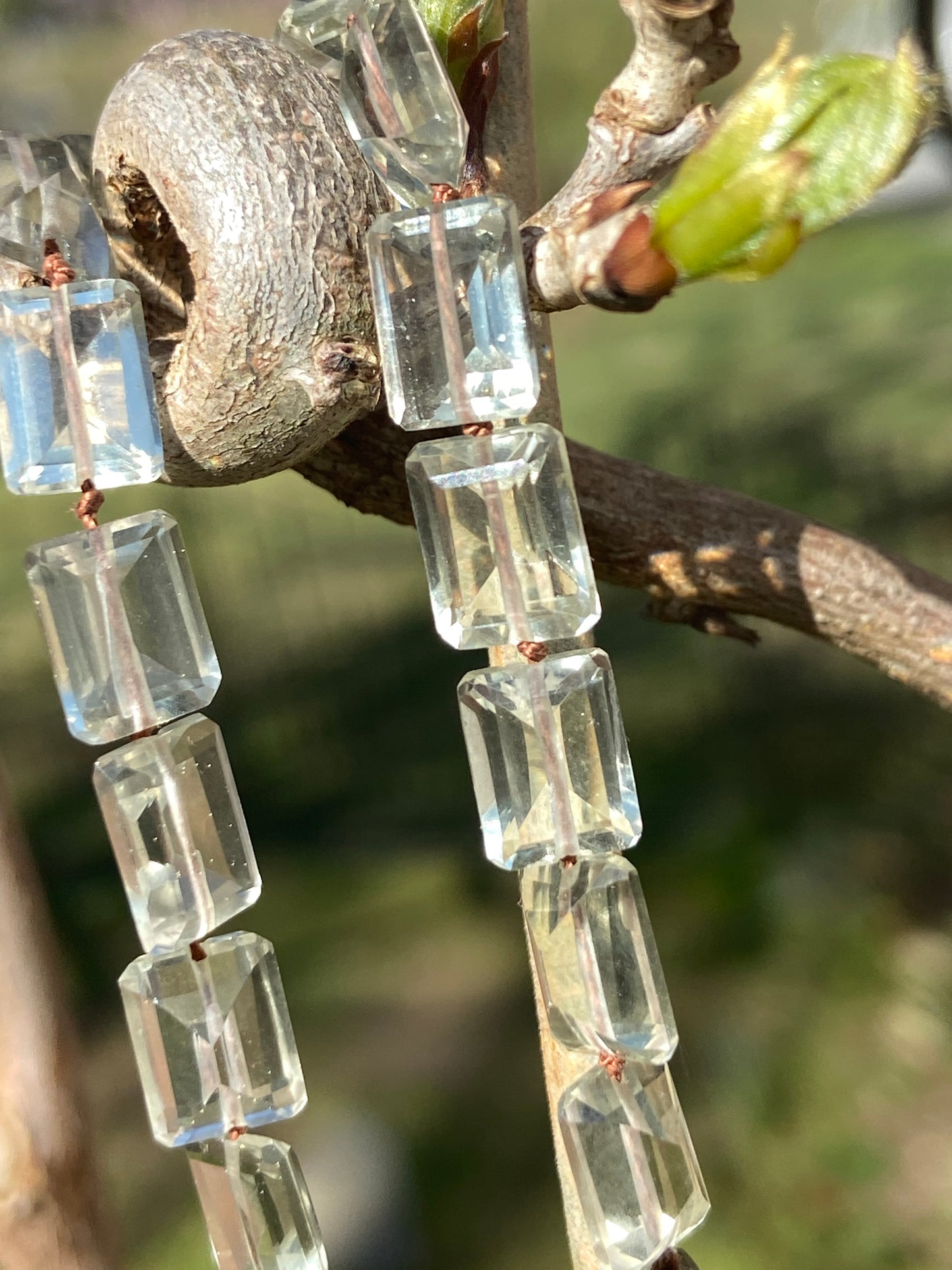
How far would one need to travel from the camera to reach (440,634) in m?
0.29

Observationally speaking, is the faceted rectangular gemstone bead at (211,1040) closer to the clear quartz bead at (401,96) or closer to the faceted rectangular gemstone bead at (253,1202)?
the faceted rectangular gemstone bead at (253,1202)

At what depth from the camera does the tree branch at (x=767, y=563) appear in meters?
0.46

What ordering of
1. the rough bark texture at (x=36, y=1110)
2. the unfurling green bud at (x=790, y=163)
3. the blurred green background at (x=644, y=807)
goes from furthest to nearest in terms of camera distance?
the blurred green background at (x=644, y=807), the rough bark texture at (x=36, y=1110), the unfurling green bud at (x=790, y=163)

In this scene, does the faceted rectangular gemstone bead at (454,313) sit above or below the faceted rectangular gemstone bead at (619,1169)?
above

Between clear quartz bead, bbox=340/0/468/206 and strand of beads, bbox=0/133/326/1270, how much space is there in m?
0.07

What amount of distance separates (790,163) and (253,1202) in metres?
0.30

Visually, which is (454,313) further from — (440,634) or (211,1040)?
(211,1040)

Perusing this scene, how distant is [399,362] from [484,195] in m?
0.04

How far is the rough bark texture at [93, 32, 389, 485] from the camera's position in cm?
30

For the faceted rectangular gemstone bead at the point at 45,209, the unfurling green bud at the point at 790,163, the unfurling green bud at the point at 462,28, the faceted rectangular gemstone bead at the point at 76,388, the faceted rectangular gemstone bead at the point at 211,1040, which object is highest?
the unfurling green bud at the point at 462,28

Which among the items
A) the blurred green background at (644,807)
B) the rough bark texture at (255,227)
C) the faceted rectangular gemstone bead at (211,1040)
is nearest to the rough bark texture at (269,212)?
the rough bark texture at (255,227)

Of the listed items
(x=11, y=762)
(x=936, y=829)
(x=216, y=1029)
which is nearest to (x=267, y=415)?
(x=216, y=1029)

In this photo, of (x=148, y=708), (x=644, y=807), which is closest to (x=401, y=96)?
(x=148, y=708)

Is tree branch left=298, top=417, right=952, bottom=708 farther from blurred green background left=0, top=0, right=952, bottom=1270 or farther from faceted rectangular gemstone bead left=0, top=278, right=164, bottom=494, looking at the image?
blurred green background left=0, top=0, right=952, bottom=1270
